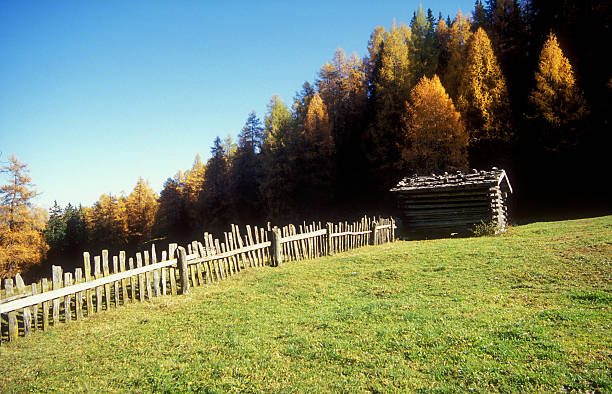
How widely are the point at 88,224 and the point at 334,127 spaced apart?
59.6 meters

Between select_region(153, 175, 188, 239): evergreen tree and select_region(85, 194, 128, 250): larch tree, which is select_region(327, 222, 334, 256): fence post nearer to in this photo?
select_region(153, 175, 188, 239): evergreen tree

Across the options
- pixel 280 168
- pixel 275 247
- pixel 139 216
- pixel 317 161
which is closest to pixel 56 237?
pixel 139 216

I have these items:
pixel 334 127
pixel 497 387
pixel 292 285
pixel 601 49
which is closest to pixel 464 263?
pixel 292 285

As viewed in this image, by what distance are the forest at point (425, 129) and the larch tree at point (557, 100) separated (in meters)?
0.11

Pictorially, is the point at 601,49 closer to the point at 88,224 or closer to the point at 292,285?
the point at 292,285

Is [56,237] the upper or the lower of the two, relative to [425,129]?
lower

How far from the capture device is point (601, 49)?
32562 millimetres

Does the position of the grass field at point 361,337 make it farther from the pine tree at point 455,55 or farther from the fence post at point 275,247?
the pine tree at point 455,55

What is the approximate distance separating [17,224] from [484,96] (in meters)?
49.0

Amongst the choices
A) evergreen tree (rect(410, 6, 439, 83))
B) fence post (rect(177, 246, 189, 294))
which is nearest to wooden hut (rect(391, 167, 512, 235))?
fence post (rect(177, 246, 189, 294))

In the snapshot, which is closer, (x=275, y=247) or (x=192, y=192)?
(x=275, y=247)

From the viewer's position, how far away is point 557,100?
102ft

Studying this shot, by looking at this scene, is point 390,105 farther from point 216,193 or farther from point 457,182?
point 216,193

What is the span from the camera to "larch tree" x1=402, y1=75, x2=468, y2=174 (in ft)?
112
